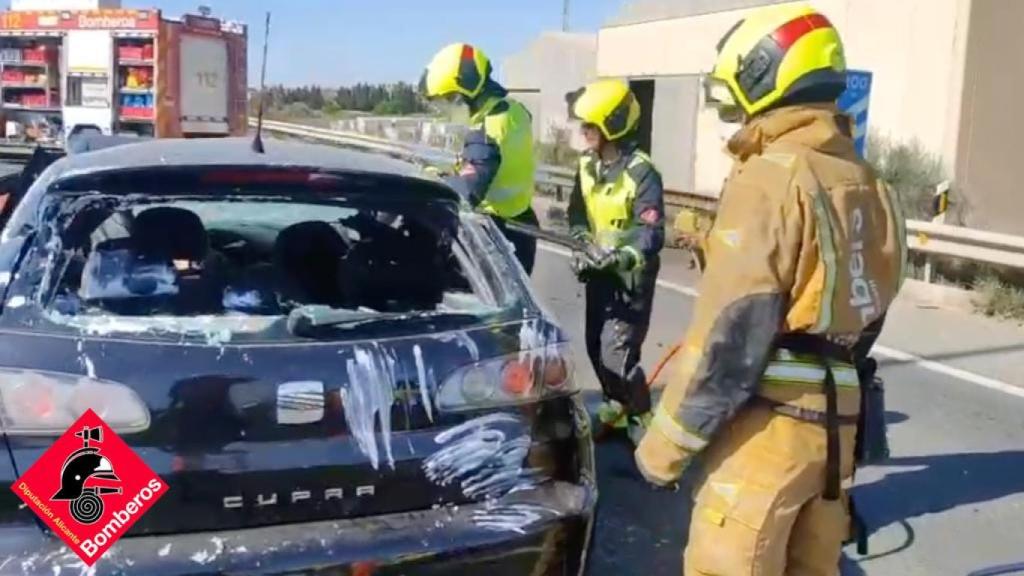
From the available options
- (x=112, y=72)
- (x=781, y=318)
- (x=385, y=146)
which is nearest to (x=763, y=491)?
(x=781, y=318)

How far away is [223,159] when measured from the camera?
3369 mm

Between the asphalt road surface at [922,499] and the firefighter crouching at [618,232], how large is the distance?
41 cm

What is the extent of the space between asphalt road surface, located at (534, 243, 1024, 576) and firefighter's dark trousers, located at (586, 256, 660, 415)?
31 cm

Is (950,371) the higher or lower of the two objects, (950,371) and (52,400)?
the lower

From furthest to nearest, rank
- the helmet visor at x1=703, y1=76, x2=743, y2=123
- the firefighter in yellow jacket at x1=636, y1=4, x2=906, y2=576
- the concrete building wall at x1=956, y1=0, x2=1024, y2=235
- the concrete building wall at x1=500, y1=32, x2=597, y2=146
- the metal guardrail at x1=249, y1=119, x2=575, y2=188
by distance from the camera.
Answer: the concrete building wall at x1=500, y1=32, x2=597, y2=146 → the metal guardrail at x1=249, y1=119, x2=575, y2=188 → the concrete building wall at x1=956, y1=0, x2=1024, y2=235 → the helmet visor at x1=703, y1=76, x2=743, y2=123 → the firefighter in yellow jacket at x1=636, y1=4, x2=906, y2=576

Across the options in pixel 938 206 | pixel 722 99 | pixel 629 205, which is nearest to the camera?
pixel 722 99

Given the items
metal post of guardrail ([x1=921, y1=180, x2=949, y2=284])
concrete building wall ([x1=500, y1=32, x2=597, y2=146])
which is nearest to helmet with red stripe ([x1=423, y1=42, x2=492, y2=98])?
metal post of guardrail ([x1=921, y1=180, x2=949, y2=284])

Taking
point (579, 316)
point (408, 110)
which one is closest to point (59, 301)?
point (579, 316)

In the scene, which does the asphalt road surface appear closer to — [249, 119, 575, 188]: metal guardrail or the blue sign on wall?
the blue sign on wall

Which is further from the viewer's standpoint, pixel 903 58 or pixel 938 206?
pixel 903 58

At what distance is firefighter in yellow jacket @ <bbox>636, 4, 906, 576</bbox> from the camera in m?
2.62

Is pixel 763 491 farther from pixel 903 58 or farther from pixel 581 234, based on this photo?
pixel 903 58

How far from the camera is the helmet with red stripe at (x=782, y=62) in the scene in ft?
9.04

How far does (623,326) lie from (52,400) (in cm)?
317
